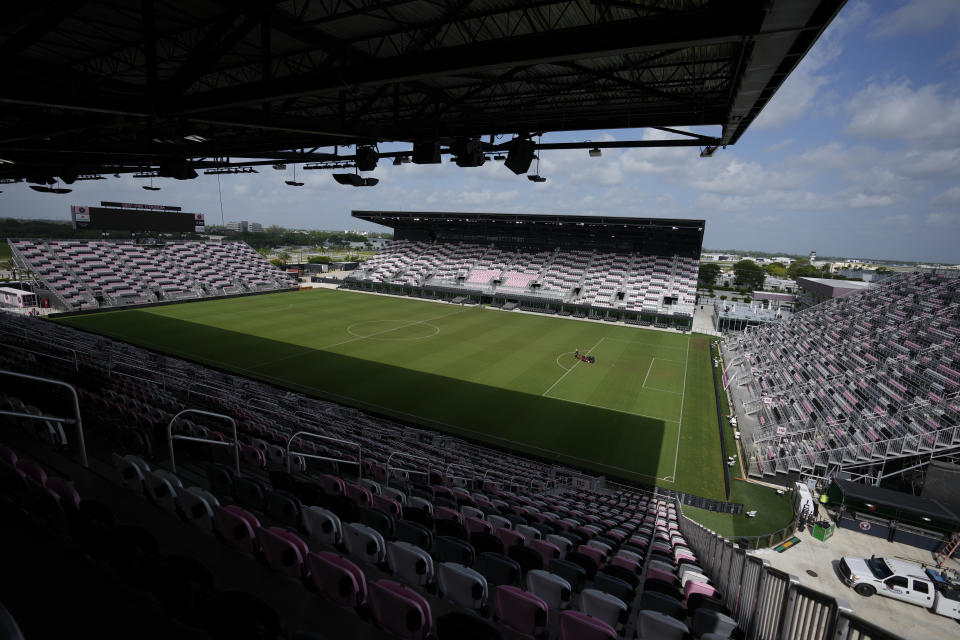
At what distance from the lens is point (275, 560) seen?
379 cm

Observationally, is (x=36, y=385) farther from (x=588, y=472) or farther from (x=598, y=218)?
(x=598, y=218)

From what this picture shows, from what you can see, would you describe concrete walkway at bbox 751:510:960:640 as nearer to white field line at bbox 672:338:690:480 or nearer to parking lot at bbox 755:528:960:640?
parking lot at bbox 755:528:960:640

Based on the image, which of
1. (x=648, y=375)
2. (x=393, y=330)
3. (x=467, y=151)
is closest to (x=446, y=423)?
(x=467, y=151)

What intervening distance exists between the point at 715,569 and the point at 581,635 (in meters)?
3.91

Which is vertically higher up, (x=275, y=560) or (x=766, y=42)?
(x=766, y=42)

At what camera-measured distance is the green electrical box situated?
43.9ft

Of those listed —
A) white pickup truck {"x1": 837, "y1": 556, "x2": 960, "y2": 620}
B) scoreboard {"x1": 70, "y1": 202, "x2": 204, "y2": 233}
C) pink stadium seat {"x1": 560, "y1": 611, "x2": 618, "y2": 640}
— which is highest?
scoreboard {"x1": 70, "y1": 202, "x2": 204, "y2": 233}

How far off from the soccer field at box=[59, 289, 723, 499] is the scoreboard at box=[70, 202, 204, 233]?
15.0 metres

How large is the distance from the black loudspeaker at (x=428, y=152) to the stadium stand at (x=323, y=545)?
22.9 ft

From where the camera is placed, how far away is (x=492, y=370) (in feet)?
89.0

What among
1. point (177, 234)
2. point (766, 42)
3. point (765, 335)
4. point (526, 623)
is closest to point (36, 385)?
point (526, 623)

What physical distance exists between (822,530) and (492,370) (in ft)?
56.2

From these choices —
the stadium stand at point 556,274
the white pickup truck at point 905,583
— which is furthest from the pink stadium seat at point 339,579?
the stadium stand at point 556,274

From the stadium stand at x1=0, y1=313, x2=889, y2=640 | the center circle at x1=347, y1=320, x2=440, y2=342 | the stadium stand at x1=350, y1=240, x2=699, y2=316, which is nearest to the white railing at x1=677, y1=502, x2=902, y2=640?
the stadium stand at x1=0, y1=313, x2=889, y2=640
